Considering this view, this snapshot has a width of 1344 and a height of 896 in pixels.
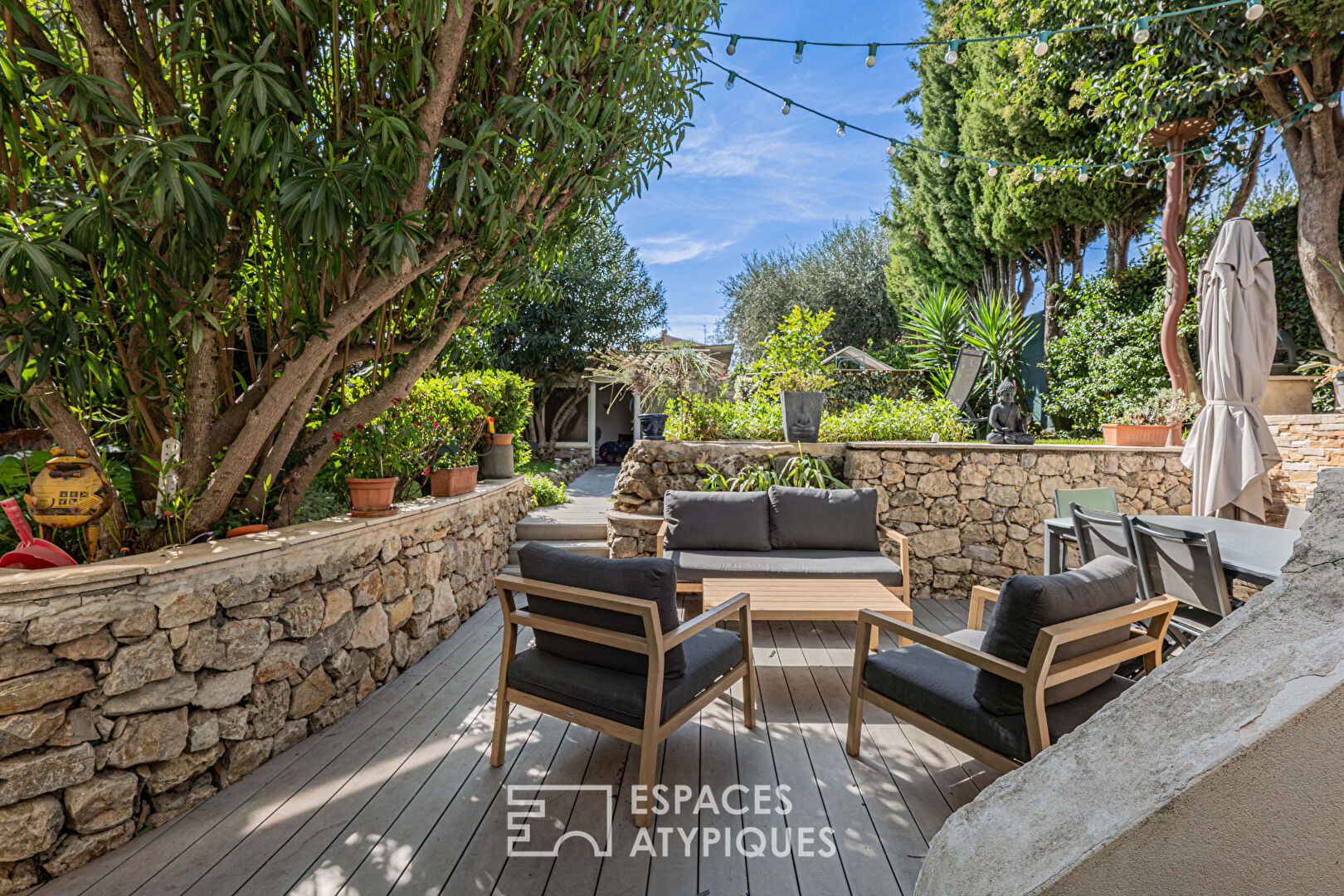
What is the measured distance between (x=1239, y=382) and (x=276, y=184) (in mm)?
5228

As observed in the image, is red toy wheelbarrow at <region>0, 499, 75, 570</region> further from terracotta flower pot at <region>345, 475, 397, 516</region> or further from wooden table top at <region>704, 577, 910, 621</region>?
wooden table top at <region>704, 577, 910, 621</region>

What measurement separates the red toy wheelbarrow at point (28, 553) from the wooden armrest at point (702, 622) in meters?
2.11

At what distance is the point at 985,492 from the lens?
4957mm

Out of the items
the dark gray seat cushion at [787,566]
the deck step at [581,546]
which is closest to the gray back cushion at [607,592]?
the dark gray seat cushion at [787,566]

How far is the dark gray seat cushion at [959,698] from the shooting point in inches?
78.4

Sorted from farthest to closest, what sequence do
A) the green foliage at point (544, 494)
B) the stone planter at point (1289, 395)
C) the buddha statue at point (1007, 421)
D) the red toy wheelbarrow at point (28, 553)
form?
the green foliage at point (544, 494) < the stone planter at point (1289, 395) < the buddha statue at point (1007, 421) < the red toy wheelbarrow at point (28, 553)

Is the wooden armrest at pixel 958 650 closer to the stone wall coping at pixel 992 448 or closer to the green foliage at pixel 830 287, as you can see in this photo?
the stone wall coping at pixel 992 448

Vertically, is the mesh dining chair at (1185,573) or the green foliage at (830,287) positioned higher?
the green foliage at (830,287)

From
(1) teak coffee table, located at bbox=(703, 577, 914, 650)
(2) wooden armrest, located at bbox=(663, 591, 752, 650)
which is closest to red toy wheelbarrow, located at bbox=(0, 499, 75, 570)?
(2) wooden armrest, located at bbox=(663, 591, 752, 650)

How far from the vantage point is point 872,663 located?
97.5 inches

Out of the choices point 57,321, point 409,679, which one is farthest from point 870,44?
point 409,679

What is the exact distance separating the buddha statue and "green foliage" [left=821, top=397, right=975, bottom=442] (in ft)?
1.89

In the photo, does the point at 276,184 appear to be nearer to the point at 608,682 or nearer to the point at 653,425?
the point at 608,682

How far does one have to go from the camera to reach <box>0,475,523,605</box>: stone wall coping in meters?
1.86
